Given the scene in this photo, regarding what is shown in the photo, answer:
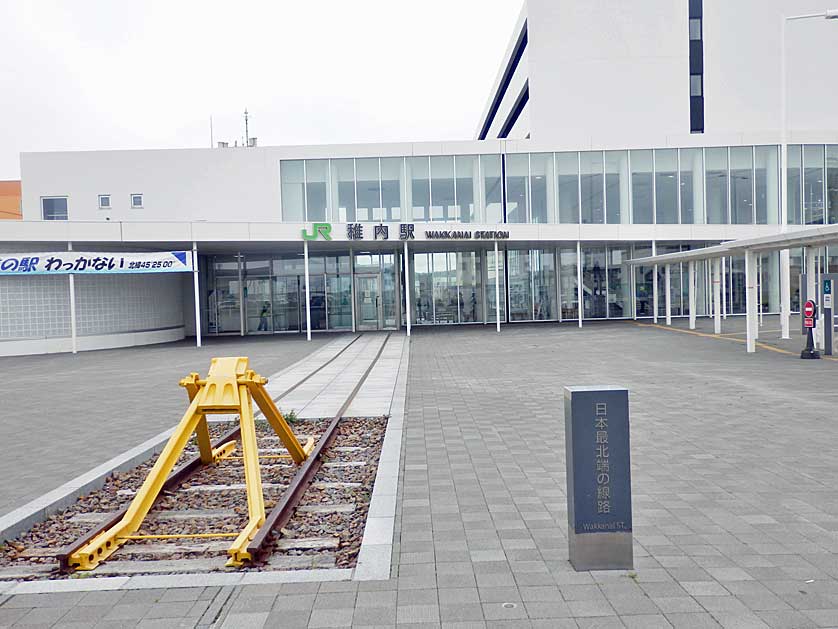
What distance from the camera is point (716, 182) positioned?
34.6 m

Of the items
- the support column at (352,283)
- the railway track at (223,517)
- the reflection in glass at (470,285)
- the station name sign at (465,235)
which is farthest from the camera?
the reflection in glass at (470,285)

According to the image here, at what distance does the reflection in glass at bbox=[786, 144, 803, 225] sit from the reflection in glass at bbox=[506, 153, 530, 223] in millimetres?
13184

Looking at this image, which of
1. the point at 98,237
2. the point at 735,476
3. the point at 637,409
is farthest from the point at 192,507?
the point at 98,237

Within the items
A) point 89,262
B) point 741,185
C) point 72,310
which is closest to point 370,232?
point 89,262

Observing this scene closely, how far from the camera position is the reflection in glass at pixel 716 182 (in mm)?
34500

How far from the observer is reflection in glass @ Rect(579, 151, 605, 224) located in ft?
113

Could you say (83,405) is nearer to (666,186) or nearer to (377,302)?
(377,302)

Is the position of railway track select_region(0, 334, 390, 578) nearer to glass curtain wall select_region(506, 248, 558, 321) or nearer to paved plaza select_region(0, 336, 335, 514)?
paved plaza select_region(0, 336, 335, 514)

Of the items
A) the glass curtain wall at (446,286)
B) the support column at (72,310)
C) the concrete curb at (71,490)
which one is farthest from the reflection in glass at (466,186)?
the concrete curb at (71,490)

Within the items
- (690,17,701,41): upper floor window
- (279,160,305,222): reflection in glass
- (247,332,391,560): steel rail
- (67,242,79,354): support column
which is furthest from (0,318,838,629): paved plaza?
(690,17,701,41): upper floor window

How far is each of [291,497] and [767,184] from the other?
3491 cm

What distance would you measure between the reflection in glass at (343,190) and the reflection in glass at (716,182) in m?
17.6

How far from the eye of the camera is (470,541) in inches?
203

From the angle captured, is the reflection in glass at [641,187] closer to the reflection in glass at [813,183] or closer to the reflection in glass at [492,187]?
the reflection in glass at [492,187]
